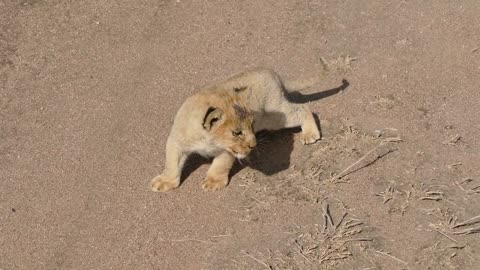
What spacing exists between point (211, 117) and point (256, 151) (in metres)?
1.33

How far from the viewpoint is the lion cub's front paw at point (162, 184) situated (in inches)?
256

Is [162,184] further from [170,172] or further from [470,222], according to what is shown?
[470,222]

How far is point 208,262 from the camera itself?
5852 millimetres

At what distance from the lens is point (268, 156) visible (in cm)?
700

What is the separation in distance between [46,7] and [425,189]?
635 centimetres

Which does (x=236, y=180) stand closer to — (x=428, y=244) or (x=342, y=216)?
(x=342, y=216)

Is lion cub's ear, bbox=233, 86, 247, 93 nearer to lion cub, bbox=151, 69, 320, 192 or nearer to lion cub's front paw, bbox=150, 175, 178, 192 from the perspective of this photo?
lion cub, bbox=151, 69, 320, 192

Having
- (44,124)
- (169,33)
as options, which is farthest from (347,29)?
(44,124)

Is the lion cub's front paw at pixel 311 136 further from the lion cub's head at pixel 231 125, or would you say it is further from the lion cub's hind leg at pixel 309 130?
the lion cub's head at pixel 231 125

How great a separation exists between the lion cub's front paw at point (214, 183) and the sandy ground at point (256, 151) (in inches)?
4.4

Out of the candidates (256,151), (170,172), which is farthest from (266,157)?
(170,172)

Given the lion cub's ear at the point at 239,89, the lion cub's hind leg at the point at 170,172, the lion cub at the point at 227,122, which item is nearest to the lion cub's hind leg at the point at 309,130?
the lion cub at the point at 227,122

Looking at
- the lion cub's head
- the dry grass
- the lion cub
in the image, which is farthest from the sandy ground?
the lion cub's head

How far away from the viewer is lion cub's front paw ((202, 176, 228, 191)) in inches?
259
